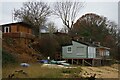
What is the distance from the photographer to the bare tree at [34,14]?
4600 centimetres

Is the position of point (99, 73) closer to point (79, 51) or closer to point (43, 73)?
point (43, 73)

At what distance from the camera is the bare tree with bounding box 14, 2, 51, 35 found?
4600 centimetres

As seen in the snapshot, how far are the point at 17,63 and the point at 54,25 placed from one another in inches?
998

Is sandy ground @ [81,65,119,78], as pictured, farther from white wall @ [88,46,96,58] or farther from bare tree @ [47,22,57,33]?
bare tree @ [47,22,57,33]

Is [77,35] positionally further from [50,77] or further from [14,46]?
[50,77]

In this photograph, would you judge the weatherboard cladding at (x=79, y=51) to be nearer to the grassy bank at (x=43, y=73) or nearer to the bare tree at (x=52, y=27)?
the bare tree at (x=52, y=27)

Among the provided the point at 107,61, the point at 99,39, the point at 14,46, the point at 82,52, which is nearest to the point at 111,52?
the point at 99,39

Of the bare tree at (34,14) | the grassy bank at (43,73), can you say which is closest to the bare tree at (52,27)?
the bare tree at (34,14)

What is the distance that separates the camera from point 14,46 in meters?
34.0

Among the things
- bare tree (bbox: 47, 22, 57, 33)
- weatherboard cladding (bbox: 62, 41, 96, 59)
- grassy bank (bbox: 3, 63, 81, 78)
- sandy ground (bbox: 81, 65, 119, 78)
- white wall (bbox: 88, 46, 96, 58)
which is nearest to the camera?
grassy bank (bbox: 3, 63, 81, 78)

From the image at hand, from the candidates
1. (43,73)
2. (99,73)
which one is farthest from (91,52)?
(43,73)

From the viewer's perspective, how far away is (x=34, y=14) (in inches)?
1820

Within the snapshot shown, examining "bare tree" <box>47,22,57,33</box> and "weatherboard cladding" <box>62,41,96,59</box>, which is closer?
"weatherboard cladding" <box>62,41,96,59</box>

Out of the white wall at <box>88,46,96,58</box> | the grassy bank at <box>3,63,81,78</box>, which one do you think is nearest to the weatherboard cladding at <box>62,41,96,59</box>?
the white wall at <box>88,46,96,58</box>
